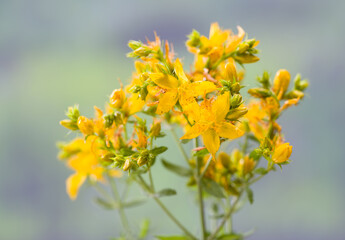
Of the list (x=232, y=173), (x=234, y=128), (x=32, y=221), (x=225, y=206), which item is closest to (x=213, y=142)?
(x=234, y=128)

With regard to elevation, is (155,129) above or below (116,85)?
below

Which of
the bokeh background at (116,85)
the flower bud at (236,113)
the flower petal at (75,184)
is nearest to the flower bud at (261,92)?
the flower bud at (236,113)

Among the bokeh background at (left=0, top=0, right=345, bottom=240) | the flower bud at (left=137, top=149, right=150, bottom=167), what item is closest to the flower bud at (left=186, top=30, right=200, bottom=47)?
the flower bud at (left=137, top=149, right=150, bottom=167)

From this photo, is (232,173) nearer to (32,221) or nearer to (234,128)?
(234,128)

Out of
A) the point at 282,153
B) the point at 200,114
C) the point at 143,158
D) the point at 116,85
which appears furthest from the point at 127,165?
the point at 116,85

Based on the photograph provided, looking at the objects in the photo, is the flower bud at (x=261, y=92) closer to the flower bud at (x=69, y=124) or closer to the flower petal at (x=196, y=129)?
the flower petal at (x=196, y=129)

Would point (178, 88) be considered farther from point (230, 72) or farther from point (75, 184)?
point (75, 184)
